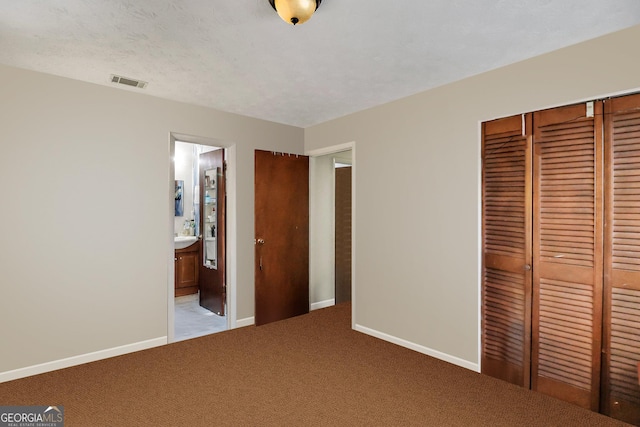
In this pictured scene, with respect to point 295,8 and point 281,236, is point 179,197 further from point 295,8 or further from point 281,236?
point 295,8

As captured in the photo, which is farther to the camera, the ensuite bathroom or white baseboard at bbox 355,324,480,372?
the ensuite bathroom

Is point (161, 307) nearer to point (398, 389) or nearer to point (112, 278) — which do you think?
point (112, 278)

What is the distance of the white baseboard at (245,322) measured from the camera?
4116 millimetres

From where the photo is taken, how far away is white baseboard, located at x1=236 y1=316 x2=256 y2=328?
4116mm

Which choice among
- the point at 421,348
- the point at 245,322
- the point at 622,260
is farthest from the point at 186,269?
the point at 622,260

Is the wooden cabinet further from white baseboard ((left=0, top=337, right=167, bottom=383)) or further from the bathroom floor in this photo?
white baseboard ((left=0, top=337, right=167, bottom=383))

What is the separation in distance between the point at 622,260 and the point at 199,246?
5.20 m

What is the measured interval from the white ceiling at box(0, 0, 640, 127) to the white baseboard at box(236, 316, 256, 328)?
2604 millimetres

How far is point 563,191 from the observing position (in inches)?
98.2

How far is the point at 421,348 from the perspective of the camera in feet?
11.0

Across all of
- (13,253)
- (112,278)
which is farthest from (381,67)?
(13,253)

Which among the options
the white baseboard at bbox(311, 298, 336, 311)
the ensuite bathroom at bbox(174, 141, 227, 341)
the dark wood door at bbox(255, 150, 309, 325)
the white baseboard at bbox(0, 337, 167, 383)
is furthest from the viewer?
the white baseboard at bbox(311, 298, 336, 311)

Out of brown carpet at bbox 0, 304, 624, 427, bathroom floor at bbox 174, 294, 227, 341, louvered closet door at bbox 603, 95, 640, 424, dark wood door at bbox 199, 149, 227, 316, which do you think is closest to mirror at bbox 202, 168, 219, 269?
dark wood door at bbox 199, 149, 227, 316

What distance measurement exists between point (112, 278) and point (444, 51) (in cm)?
347
